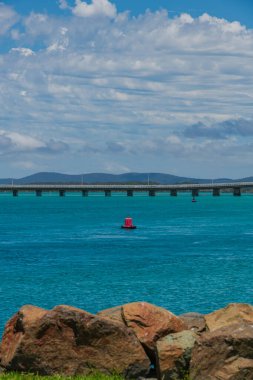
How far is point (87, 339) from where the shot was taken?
18016mm

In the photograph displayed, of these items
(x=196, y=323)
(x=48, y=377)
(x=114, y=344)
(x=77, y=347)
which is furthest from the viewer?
(x=196, y=323)

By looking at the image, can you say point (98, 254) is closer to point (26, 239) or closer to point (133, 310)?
point (26, 239)

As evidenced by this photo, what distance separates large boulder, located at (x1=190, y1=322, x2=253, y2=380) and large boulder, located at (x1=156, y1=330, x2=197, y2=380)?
80 centimetres

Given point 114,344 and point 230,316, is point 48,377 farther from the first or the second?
point 230,316

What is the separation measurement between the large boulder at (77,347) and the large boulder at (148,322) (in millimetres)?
566

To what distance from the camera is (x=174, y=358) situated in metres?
17.4

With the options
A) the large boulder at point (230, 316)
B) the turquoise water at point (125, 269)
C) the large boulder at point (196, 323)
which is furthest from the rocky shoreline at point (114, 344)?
the turquoise water at point (125, 269)

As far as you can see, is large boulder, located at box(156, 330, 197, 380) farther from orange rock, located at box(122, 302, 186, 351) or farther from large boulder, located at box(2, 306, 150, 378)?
orange rock, located at box(122, 302, 186, 351)

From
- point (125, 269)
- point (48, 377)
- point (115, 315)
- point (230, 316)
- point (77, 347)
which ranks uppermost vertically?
point (115, 315)

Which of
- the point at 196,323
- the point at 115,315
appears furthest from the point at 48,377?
the point at 196,323

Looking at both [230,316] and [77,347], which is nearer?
[77,347]

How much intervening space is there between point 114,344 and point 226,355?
9.57ft

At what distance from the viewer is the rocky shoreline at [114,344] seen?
1669 cm

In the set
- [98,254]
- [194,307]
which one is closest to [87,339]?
[194,307]
